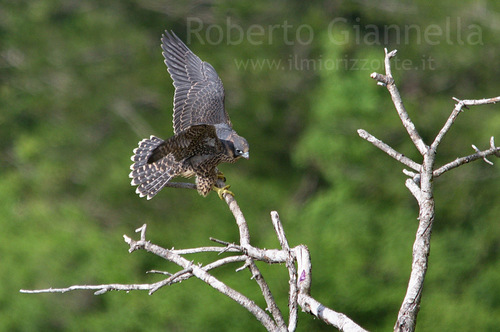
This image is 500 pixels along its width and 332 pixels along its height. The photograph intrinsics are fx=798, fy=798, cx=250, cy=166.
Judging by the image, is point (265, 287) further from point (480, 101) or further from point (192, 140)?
point (192, 140)

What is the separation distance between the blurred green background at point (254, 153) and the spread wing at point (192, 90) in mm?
4431

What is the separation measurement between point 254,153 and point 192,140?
333 inches

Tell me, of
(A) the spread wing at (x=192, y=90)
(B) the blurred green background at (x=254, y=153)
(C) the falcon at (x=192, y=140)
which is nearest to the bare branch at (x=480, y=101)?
(C) the falcon at (x=192, y=140)

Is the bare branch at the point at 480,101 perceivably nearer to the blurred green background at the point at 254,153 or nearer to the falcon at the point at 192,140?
the falcon at the point at 192,140

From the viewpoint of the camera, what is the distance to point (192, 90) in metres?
5.09

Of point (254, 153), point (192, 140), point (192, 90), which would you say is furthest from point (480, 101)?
point (254, 153)

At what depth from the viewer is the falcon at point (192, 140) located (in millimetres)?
4348

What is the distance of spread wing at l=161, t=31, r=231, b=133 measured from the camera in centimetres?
494

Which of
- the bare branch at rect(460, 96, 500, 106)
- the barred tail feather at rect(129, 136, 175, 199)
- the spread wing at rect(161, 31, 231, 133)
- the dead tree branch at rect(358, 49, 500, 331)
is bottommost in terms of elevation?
the dead tree branch at rect(358, 49, 500, 331)

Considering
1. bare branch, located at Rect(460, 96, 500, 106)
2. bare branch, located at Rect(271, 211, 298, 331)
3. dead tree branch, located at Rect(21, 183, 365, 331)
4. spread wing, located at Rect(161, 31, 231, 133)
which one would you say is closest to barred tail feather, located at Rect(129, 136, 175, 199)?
spread wing, located at Rect(161, 31, 231, 133)

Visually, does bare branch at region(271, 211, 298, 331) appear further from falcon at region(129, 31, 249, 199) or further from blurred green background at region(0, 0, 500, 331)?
blurred green background at region(0, 0, 500, 331)

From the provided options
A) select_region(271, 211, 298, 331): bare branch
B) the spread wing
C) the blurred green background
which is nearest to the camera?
select_region(271, 211, 298, 331): bare branch

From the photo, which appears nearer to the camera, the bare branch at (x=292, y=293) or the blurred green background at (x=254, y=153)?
the bare branch at (x=292, y=293)

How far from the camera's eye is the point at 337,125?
12156 mm
